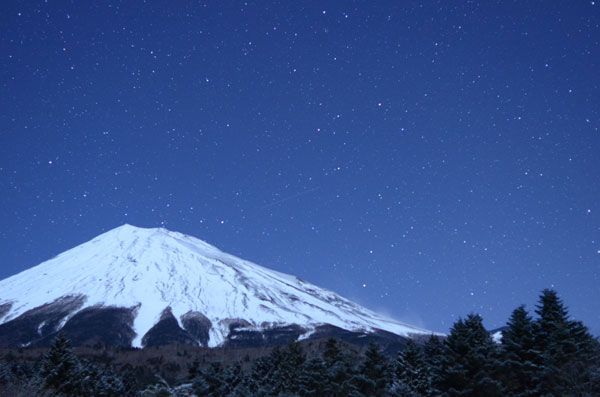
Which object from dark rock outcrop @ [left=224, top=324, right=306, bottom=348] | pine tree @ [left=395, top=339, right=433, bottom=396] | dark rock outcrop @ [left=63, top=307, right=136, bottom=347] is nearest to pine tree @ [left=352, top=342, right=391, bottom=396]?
pine tree @ [left=395, top=339, right=433, bottom=396]

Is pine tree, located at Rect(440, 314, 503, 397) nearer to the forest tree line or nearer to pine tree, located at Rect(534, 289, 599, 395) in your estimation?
the forest tree line

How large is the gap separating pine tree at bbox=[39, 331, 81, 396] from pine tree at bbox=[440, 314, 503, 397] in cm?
2112

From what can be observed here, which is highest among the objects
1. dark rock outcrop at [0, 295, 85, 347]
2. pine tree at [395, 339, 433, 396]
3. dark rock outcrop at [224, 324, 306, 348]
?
dark rock outcrop at [224, 324, 306, 348]

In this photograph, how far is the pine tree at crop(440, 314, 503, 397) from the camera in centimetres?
2497

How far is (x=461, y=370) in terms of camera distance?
2542 centimetres

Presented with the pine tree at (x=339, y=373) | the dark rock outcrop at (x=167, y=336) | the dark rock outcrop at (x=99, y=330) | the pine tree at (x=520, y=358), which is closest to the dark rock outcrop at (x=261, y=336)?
the dark rock outcrop at (x=167, y=336)

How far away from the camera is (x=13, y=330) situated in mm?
185500

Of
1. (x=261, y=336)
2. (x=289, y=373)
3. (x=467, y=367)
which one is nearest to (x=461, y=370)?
(x=467, y=367)

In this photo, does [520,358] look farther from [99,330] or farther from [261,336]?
[99,330]

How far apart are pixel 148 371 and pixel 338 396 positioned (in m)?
84.0

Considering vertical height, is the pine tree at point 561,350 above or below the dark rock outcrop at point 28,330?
below

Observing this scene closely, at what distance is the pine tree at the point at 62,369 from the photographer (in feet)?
95.3

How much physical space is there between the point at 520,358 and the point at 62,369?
25989 millimetres

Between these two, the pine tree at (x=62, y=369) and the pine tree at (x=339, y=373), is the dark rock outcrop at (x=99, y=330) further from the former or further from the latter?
the pine tree at (x=339, y=373)
